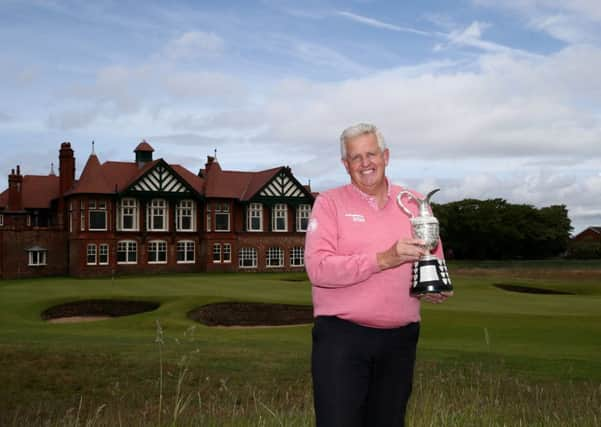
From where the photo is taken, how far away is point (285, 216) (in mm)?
55844

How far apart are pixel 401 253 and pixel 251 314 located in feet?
65.3

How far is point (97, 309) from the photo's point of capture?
25.1m

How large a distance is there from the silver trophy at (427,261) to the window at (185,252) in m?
48.5

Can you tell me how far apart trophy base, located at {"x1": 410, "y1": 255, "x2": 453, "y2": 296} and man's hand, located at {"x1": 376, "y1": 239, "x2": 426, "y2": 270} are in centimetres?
16

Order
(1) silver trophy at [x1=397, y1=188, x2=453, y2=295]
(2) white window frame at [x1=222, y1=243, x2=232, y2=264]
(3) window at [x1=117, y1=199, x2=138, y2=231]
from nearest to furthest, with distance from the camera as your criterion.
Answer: (1) silver trophy at [x1=397, y1=188, x2=453, y2=295]
(3) window at [x1=117, y1=199, x2=138, y2=231]
(2) white window frame at [x1=222, y1=243, x2=232, y2=264]

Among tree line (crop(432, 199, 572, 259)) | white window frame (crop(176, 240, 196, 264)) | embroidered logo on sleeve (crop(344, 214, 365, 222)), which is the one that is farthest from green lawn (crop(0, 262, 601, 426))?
tree line (crop(432, 199, 572, 259))

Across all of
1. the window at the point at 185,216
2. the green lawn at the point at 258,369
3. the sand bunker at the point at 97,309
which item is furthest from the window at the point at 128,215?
the green lawn at the point at 258,369

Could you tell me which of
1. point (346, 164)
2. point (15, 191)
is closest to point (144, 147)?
point (15, 191)

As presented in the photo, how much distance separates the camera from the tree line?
7894 centimetres

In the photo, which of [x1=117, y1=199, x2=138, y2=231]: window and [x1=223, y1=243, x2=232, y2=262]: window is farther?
[x1=223, y1=243, x2=232, y2=262]: window

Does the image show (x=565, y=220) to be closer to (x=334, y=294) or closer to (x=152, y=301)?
(x=152, y=301)

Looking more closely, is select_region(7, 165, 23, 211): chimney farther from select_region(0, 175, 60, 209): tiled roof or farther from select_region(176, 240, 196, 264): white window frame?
select_region(176, 240, 196, 264): white window frame

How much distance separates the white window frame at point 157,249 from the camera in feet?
165

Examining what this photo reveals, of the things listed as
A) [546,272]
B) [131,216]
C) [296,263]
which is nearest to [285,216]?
[296,263]
